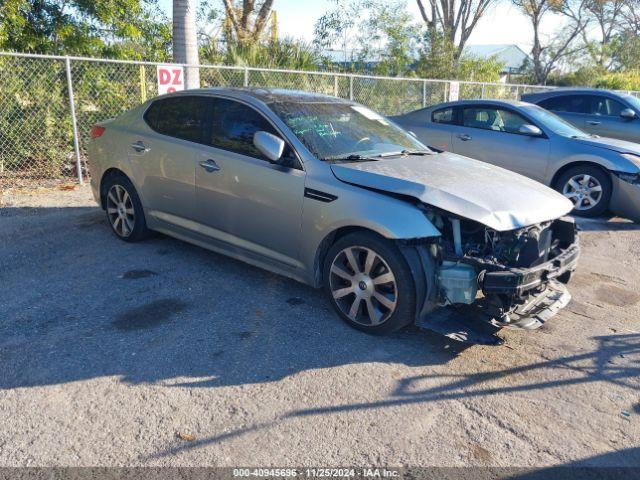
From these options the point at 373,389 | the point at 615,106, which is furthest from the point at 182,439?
the point at 615,106

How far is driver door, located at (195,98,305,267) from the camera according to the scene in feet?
14.6

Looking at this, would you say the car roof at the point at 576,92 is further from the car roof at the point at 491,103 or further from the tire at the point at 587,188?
the tire at the point at 587,188

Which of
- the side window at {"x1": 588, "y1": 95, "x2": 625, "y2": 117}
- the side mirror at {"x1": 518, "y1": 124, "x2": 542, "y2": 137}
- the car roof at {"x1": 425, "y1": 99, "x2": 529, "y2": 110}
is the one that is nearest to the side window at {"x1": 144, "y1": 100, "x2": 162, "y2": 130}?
the car roof at {"x1": 425, "y1": 99, "x2": 529, "y2": 110}

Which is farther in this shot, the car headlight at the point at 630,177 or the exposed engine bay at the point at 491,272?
the car headlight at the point at 630,177

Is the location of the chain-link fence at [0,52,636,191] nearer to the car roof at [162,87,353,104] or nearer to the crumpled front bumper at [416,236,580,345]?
the car roof at [162,87,353,104]

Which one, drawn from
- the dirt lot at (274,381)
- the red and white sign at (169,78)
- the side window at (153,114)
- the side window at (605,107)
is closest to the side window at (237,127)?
the side window at (153,114)

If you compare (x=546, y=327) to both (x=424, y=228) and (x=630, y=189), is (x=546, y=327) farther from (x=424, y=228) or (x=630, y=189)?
(x=630, y=189)

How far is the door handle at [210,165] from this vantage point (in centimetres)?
496

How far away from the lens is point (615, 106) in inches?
410

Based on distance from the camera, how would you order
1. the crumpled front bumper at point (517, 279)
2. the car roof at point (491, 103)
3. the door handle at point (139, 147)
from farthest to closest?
the car roof at point (491, 103)
the door handle at point (139, 147)
the crumpled front bumper at point (517, 279)

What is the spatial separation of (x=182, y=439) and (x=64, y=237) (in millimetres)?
4250

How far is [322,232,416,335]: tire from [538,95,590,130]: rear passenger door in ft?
27.2

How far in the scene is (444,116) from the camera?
30.1 feet

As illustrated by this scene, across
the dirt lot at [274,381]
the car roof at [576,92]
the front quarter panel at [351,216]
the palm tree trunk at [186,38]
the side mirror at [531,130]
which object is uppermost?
the palm tree trunk at [186,38]
